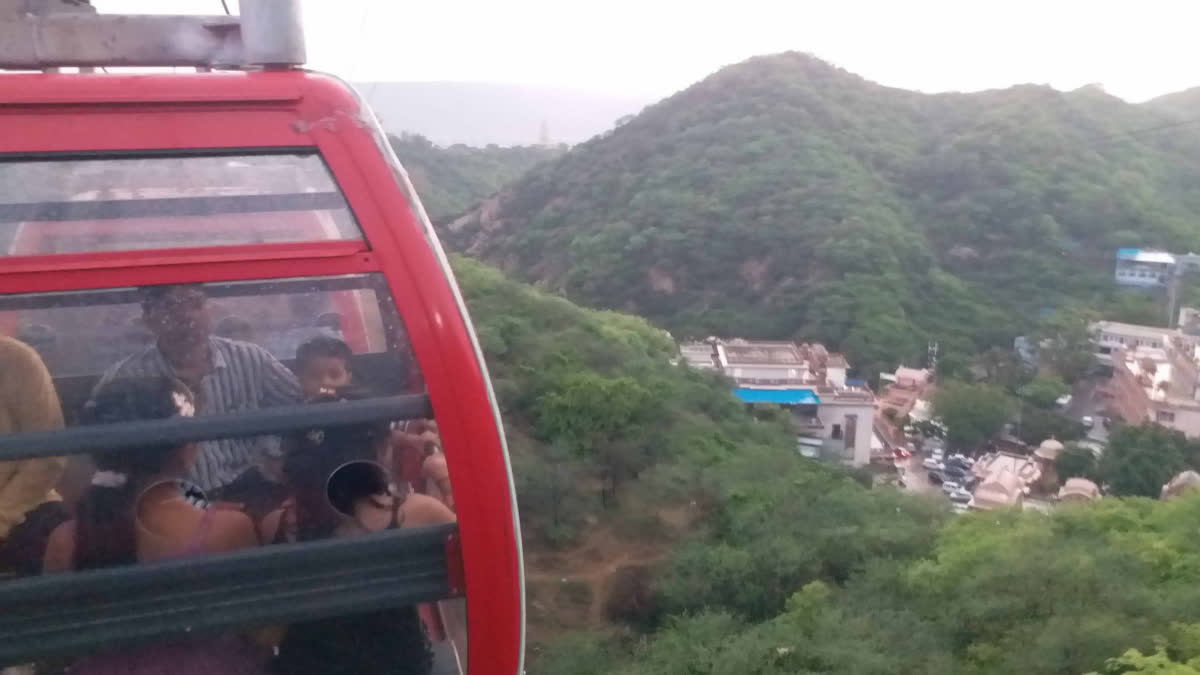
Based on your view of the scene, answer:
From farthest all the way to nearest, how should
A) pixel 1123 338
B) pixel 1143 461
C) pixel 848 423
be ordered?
Result: pixel 1123 338
pixel 848 423
pixel 1143 461

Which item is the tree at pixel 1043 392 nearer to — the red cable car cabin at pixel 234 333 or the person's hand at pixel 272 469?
the red cable car cabin at pixel 234 333

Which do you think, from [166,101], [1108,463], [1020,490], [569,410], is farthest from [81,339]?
[1108,463]

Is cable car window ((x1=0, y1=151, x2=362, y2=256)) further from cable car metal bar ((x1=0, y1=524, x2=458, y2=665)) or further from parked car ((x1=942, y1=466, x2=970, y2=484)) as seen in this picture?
parked car ((x1=942, y1=466, x2=970, y2=484))

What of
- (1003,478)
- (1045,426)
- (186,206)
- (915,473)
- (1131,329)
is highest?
(186,206)

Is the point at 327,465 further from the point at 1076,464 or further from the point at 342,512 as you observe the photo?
the point at 1076,464

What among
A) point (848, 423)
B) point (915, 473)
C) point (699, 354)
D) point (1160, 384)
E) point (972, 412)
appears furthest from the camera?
point (699, 354)

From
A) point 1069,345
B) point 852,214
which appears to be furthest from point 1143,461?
point 852,214

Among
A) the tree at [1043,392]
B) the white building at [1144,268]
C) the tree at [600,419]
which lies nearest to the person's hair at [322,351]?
the tree at [600,419]
